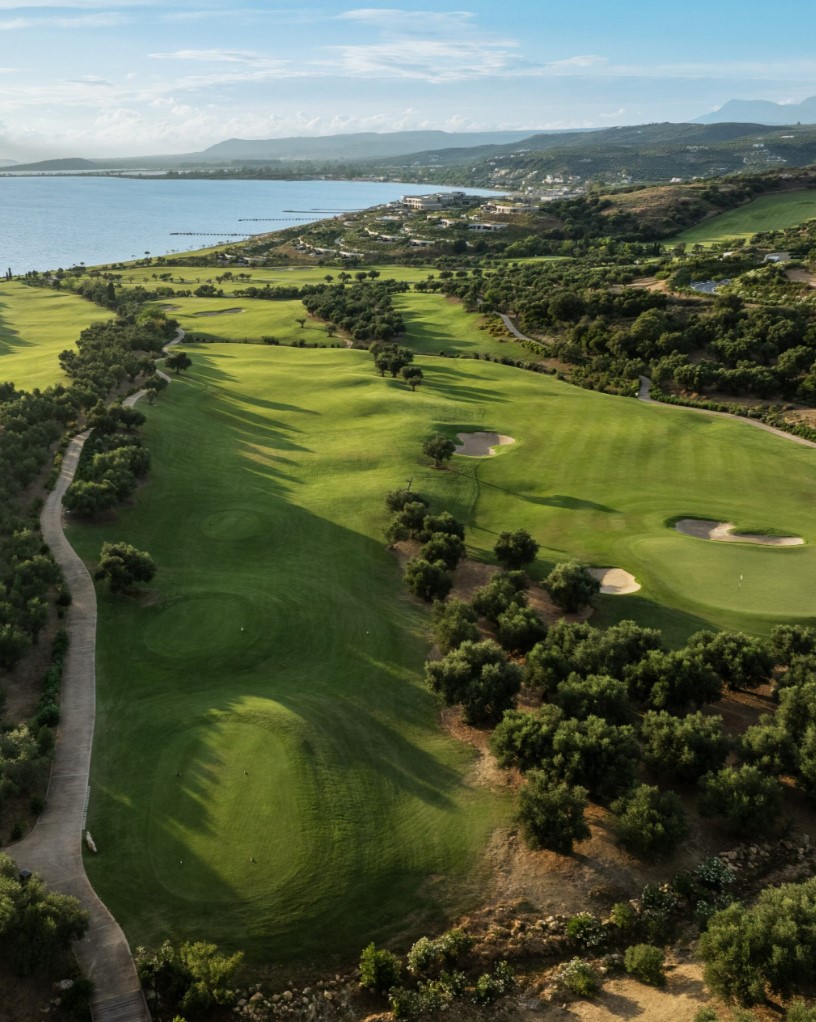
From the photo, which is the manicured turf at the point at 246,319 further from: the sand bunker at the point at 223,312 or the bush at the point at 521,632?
the bush at the point at 521,632

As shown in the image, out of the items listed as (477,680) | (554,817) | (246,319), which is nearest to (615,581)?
(477,680)

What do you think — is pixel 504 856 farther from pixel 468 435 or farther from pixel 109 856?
pixel 468 435

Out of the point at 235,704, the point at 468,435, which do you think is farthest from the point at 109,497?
the point at 468,435

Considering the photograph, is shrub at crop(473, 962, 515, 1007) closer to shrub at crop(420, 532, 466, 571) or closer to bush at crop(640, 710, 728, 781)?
bush at crop(640, 710, 728, 781)

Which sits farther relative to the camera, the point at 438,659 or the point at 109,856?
the point at 438,659

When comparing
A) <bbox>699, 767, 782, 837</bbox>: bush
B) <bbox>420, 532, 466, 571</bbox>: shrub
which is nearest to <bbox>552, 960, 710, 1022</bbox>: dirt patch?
<bbox>699, 767, 782, 837</bbox>: bush

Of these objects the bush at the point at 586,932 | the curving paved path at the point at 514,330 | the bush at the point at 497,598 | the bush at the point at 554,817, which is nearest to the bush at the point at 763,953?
the bush at the point at 586,932
